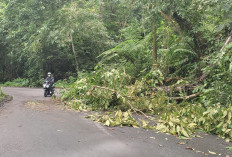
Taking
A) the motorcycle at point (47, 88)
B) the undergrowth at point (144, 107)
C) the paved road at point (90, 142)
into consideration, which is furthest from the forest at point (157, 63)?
the motorcycle at point (47, 88)

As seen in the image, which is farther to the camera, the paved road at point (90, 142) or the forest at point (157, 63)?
the forest at point (157, 63)

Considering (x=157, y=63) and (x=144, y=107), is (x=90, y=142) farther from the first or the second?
(x=157, y=63)

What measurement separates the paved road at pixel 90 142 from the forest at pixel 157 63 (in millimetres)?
543

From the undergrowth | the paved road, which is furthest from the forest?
the paved road

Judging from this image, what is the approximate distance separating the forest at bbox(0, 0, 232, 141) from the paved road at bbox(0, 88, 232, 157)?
0.54m

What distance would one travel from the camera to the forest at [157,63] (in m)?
6.67

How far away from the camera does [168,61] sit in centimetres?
1163

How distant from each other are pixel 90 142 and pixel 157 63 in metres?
7.83

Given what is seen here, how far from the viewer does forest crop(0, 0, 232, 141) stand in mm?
6672

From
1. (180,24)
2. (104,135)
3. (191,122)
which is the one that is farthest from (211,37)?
(104,135)

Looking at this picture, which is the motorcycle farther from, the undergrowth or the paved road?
the paved road

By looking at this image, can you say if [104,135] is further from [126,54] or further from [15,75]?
[15,75]

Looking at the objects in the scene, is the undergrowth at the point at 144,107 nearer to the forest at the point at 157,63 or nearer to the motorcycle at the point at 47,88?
the forest at the point at 157,63

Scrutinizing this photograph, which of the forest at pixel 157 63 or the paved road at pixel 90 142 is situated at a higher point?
→ the forest at pixel 157 63
